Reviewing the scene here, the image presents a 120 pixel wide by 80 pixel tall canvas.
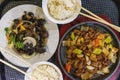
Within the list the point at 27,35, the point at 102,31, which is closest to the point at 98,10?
the point at 102,31

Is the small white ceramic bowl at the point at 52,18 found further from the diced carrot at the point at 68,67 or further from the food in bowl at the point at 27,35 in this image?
the diced carrot at the point at 68,67

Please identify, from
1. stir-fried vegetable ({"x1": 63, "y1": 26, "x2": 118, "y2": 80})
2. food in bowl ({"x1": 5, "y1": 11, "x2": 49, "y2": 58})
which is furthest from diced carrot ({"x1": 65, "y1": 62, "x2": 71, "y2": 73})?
food in bowl ({"x1": 5, "y1": 11, "x2": 49, "y2": 58})

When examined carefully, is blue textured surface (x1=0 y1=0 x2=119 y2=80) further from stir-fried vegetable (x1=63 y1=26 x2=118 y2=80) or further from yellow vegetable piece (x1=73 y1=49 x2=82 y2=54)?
yellow vegetable piece (x1=73 y1=49 x2=82 y2=54)

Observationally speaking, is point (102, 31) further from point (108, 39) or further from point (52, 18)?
point (52, 18)

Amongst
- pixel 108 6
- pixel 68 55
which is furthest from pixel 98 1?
pixel 68 55

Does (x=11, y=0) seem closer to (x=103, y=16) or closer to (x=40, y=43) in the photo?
(x=40, y=43)

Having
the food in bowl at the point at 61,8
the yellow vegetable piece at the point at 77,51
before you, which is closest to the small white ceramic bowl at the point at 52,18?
the food in bowl at the point at 61,8
